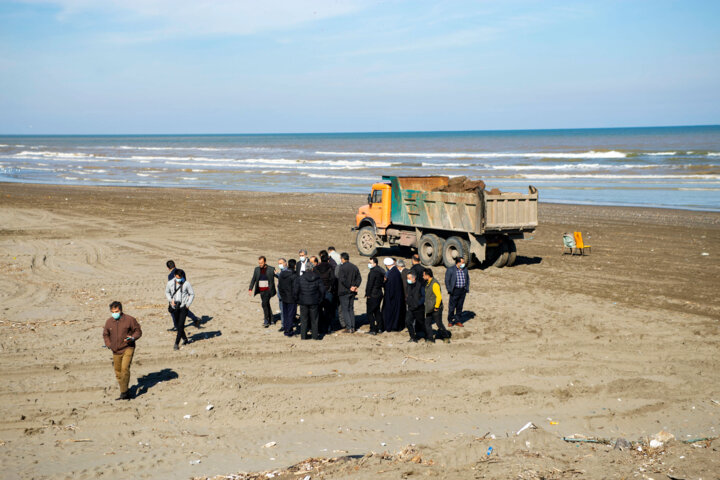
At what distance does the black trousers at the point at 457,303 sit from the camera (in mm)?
13047

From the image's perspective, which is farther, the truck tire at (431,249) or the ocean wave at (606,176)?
the ocean wave at (606,176)

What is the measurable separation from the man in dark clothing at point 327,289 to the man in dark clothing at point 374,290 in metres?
0.73

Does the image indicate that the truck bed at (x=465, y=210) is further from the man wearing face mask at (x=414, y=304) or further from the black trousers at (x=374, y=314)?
the man wearing face mask at (x=414, y=304)

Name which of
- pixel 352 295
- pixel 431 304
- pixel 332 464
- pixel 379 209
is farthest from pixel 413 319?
pixel 379 209

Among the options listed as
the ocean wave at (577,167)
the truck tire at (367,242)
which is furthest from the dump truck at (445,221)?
the ocean wave at (577,167)

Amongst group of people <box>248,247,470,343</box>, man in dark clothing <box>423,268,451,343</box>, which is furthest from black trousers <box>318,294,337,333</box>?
man in dark clothing <box>423,268,451,343</box>

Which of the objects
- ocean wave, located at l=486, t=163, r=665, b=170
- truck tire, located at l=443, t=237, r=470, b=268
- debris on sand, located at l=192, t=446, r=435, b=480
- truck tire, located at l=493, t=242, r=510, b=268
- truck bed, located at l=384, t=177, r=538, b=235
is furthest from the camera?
ocean wave, located at l=486, t=163, r=665, b=170

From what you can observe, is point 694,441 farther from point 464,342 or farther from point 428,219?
point 428,219

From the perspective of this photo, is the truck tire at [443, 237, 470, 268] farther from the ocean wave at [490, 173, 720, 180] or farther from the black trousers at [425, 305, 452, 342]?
the ocean wave at [490, 173, 720, 180]

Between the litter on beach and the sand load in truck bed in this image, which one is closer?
the litter on beach

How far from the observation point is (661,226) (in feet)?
88.8

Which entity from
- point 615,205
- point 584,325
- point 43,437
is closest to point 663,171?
point 615,205

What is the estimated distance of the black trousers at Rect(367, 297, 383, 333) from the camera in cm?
1267

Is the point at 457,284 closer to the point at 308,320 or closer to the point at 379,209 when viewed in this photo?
the point at 308,320
